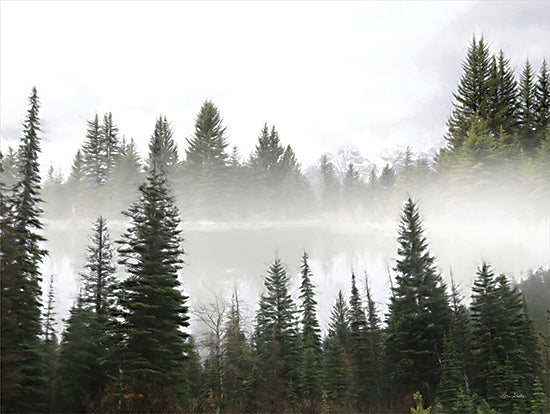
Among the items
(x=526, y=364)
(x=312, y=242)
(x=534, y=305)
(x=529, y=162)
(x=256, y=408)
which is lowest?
(x=256, y=408)

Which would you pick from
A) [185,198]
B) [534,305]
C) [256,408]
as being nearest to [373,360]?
[256,408]

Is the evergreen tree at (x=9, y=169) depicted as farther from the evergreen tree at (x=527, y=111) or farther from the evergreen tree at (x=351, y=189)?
the evergreen tree at (x=527, y=111)

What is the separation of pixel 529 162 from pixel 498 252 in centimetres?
856

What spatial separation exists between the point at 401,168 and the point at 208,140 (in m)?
24.7

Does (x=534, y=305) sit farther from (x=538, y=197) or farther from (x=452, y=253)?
(x=538, y=197)

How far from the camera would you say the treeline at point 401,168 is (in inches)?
932

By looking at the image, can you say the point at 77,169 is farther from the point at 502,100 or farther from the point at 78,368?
the point at 502,100

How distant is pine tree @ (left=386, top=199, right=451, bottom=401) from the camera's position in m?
21.2

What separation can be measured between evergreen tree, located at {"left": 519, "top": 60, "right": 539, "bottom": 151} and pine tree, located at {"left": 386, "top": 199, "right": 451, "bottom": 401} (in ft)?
47.2

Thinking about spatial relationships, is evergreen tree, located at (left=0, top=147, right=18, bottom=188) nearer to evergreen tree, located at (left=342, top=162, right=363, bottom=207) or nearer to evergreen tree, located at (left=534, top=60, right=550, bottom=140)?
evergreen tree, located at (left=342, top=162, right=363, bottom=207)

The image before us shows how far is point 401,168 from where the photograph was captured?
39.1 m

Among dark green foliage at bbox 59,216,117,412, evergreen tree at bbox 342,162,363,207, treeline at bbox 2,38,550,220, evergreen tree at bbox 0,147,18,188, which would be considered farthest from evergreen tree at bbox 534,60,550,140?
evergreen tree at bbox 0,147,18,188

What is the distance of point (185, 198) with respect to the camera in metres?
30.0

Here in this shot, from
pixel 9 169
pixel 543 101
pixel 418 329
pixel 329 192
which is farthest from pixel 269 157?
pixel 9 169
